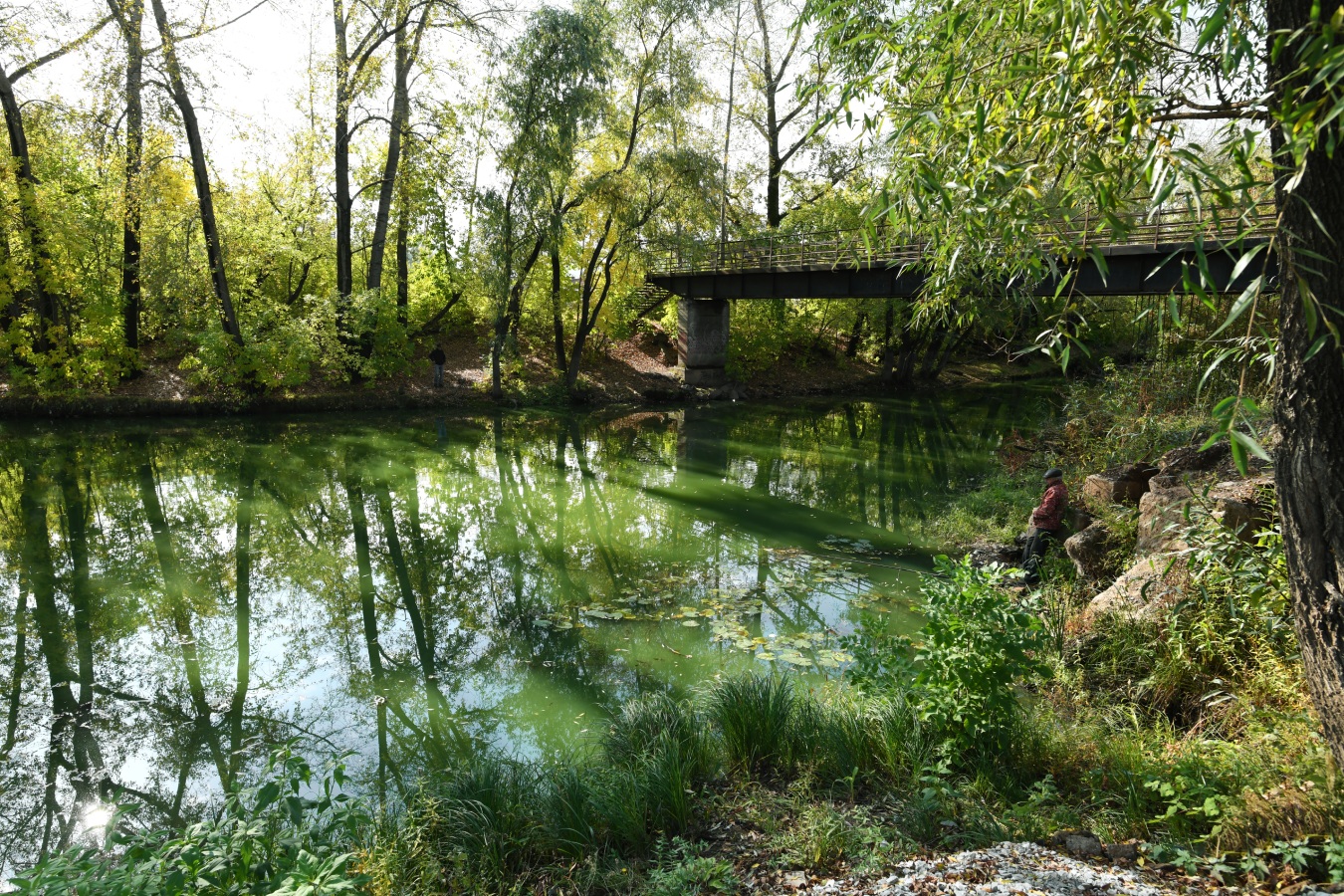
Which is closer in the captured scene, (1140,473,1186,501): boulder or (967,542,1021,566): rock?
(1140,473,1186,501): boulder

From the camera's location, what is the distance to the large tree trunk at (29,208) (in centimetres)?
1962

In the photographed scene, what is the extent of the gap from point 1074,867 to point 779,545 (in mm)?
7698

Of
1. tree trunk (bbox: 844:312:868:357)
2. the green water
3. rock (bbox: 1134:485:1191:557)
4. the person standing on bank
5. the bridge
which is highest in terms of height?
the bridge

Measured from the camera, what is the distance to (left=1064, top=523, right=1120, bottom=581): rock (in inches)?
321

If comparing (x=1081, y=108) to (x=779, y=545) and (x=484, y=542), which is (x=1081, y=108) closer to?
(x=779, y=545)

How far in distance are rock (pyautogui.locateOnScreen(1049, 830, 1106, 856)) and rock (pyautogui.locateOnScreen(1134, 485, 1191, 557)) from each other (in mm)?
3511

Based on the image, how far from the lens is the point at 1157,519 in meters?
7.18

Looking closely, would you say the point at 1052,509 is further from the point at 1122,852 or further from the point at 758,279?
the point at 758,279

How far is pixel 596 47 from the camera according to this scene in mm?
21953

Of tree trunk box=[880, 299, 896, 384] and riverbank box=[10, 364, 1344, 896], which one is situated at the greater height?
tree trunk box=[880, 299, 896, 384]

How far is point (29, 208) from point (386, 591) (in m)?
18.1

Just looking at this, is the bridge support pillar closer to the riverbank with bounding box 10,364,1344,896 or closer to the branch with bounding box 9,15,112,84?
the branch with bounding box 9,15,112,84

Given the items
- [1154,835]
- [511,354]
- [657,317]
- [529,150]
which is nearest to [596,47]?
[529,150]

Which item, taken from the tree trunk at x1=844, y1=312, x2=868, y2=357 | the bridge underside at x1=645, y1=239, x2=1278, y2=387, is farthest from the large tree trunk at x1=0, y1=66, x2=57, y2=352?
the tree trunk at x1=844, y1=312, x2=868, y2=357
